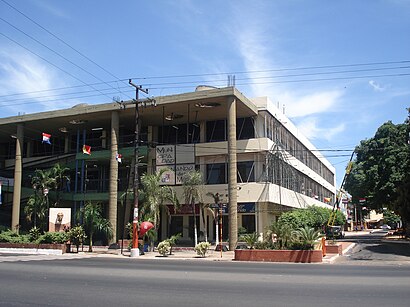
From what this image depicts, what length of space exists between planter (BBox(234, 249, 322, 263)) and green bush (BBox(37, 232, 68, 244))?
13692 millimetres

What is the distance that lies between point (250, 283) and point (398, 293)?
4.21 metres

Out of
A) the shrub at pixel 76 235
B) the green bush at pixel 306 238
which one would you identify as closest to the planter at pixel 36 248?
the shrub at pixel 76 235

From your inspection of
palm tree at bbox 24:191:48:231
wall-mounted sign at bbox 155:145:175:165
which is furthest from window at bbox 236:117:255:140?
palm tree at bbox 24:191:48:231

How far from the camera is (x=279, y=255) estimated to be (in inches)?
924

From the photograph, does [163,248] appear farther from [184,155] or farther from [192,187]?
[184,155]

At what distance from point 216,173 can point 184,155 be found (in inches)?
134

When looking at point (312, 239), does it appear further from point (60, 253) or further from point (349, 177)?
point (349, 177)

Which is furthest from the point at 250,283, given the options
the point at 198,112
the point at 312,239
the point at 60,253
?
the point at 198,112

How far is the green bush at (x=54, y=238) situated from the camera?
31.7 m

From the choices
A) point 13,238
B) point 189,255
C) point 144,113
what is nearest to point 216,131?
point 144,113

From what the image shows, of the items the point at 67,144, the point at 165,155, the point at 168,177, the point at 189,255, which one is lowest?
the point at 189,255

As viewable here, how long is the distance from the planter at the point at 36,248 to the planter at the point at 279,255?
43.6 feet

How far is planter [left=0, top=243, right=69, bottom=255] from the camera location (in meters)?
30.9

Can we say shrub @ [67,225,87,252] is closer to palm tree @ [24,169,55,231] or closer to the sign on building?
palm tree @ [24,169,55,231]
